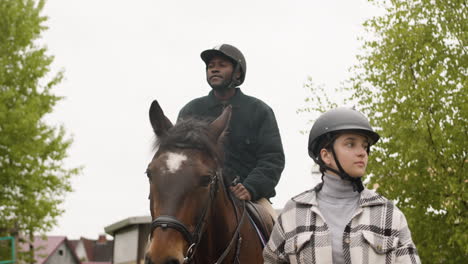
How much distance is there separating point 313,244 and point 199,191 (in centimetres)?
90

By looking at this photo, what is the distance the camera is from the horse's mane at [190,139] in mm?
4129

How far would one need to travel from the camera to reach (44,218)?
66.2 feet

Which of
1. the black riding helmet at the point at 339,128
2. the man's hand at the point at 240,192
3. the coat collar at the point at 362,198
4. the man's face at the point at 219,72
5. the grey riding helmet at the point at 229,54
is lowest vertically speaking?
the coat collar at the point at 362,198

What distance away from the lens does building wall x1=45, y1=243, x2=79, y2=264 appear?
56.4 meters

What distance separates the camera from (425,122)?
16.1 metres

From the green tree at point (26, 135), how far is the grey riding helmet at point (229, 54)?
1550 centimetres

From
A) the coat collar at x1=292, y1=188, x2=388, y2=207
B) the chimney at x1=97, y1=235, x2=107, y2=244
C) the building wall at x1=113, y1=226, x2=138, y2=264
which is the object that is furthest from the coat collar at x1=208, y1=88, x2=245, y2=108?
the chimney at x1=97, y1=235, x2=107, y2=244

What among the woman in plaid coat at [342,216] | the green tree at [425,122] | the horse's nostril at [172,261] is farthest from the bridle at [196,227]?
the green tree at [425,122]

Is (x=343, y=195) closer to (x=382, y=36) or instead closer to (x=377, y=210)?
(x=377, y=210)

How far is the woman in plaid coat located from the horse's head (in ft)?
1.83

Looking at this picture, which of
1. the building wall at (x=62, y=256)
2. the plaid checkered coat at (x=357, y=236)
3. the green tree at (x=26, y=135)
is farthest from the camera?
the building wall at (x=62, y=256)

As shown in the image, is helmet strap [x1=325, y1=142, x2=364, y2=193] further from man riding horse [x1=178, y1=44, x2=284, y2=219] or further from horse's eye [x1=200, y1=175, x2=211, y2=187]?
man riding horse [x1=178, y1=44, x2=284, y2=219]

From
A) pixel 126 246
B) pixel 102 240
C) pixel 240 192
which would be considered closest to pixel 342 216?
pixel 240 192

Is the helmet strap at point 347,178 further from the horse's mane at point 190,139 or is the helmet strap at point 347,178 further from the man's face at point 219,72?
the man's face at point 219,72
